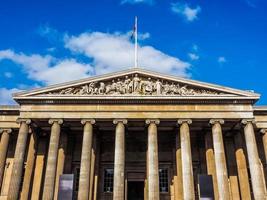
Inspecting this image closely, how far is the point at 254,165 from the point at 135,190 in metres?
11.2

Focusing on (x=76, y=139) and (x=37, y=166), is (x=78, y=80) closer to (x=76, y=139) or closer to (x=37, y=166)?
(x=76, y=139)

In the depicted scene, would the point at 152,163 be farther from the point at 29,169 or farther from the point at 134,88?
the point at 29,169

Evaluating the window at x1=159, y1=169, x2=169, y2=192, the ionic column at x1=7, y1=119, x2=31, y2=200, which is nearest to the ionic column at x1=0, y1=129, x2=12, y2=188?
the ionic column at x1=7, y1=119, x2=31, y2=200

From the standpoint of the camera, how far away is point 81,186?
2344cm

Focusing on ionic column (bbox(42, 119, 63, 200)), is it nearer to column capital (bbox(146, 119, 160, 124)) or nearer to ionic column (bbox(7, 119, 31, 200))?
ionic column (bbox(7, 119, 31, 200))

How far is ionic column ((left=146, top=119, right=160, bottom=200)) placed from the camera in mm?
23092

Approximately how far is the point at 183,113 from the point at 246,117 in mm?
5318

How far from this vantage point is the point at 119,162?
24125 millimetres

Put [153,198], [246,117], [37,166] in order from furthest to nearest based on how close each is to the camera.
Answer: [37,166] < [246,117] < [153,198]

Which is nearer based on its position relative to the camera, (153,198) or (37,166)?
(153,198)

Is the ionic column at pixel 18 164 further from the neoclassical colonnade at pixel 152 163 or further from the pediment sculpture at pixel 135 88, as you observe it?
the pediment sculpture at pixel 135 88

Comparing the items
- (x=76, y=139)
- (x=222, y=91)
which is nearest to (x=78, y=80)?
(x=76, y=139)

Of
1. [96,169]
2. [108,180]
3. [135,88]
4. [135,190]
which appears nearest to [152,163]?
[135,190]

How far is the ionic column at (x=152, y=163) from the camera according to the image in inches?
909
